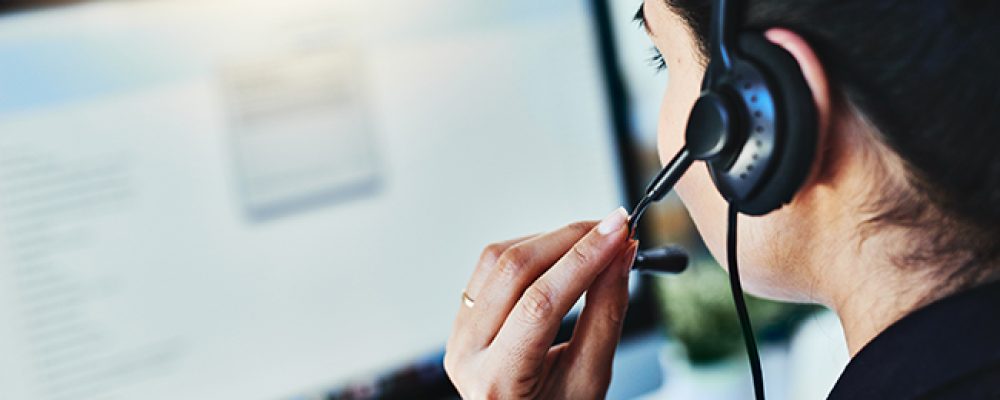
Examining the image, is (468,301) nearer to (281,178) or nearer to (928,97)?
(281,178)

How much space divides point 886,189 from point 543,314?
0.21 metres

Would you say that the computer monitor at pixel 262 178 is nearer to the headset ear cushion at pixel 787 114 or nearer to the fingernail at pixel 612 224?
the fingernail at pixel 612 224

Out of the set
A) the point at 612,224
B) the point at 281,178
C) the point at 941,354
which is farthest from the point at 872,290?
the point at 281,178

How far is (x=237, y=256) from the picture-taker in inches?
25.7

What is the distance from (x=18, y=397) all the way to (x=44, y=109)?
0.17 metres

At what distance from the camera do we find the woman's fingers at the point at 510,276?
596 millimetres

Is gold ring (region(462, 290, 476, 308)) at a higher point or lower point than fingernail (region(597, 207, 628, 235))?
lower

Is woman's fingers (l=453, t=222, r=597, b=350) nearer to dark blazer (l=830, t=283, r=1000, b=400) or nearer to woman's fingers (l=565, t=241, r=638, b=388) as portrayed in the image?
woman's fingers (l=565, t=241, r=638, b=388)

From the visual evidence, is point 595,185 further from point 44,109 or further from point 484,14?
point 44,109

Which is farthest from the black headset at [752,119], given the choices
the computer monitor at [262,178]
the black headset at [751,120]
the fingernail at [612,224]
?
the computer monitor at [262,178]

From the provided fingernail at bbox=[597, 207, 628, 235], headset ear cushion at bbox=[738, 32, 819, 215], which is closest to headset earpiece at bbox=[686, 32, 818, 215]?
headset ear cushion at bbox=[738, 32, 819, 215]

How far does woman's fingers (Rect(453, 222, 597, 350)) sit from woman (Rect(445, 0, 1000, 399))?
0.11 ft

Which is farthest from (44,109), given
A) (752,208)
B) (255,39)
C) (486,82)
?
(752,208)

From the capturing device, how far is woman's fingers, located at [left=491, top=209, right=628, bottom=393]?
574 millimetres
